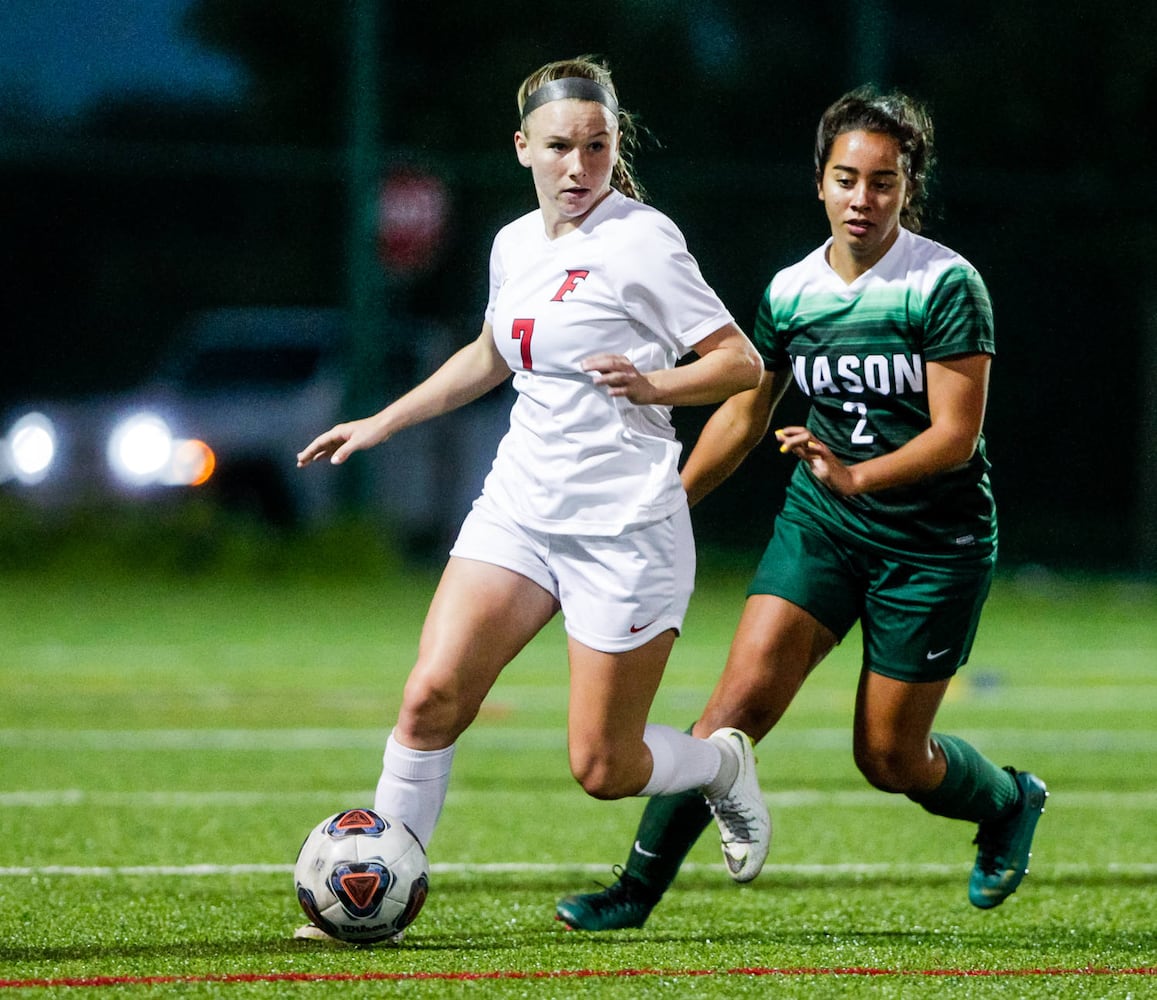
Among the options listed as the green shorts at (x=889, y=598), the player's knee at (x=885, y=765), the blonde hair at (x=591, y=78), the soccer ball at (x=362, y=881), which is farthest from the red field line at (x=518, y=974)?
the blonde hair at (x=591, y=78)

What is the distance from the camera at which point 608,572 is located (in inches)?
187

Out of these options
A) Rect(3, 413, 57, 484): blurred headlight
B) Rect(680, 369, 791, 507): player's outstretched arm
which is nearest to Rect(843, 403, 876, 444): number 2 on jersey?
Rect(680, 369, 791, 507): player's outstretched arm

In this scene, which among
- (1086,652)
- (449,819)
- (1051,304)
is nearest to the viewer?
(449,819)

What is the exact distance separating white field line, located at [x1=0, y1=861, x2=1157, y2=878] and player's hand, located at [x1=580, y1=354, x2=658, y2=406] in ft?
7.03

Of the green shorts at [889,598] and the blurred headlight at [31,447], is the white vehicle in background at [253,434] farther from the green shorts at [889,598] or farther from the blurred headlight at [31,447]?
the green shorts at [889,598]

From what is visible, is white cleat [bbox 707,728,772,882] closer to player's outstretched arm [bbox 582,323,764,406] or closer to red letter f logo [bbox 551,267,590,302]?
player's outstretched arm [bbox 582,323,764,406]

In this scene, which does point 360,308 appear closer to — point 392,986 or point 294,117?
point 294,117

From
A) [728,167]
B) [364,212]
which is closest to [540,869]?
[364,212]

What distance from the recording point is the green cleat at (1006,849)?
18.0 ft

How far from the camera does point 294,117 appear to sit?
18812 mm

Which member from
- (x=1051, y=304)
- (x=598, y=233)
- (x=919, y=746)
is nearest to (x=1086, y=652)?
(x=1051, y=304)

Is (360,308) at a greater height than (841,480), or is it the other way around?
(841,480)

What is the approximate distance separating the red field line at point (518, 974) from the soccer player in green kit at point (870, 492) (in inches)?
19.7

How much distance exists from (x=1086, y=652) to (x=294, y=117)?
29.9 ft
